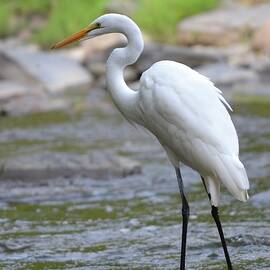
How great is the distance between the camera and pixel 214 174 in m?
6.06

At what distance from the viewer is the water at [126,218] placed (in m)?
6.71

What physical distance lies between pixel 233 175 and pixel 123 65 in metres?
1.08

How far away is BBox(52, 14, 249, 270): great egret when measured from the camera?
19.5ft

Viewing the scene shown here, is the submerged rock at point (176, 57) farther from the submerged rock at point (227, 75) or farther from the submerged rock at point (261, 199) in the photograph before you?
the submerged rock at point (261, 199)

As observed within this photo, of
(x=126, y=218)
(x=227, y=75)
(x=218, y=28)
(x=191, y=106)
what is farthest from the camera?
(x=218, y=28)

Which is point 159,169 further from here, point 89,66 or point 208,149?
point 89,66

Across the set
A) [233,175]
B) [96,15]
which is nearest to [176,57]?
[96,15]

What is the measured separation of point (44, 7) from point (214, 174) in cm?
2141

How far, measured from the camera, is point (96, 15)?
79.0ft

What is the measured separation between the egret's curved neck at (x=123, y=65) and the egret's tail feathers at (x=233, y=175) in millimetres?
741

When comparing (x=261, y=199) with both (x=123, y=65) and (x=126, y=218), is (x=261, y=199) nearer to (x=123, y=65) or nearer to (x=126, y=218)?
(x=126, y=218)

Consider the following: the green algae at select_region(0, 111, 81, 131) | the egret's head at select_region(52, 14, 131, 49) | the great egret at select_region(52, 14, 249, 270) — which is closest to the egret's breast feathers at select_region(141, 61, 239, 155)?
the great egret at select_region(52, 14, 249, 270)

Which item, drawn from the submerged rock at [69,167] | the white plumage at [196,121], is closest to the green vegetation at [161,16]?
the submerged rock at [69,167]

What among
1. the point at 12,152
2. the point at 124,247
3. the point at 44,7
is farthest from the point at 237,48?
the point at 124,247
